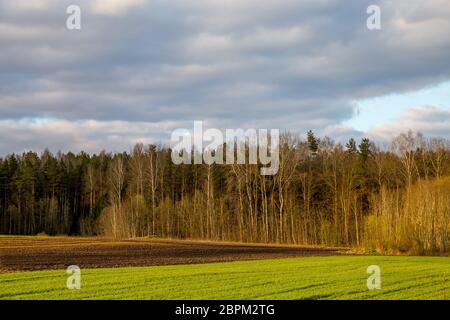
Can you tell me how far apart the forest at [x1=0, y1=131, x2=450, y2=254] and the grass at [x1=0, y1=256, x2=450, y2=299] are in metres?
30.2

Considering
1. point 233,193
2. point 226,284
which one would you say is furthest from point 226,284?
point 233,193

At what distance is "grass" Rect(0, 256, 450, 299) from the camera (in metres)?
19.1

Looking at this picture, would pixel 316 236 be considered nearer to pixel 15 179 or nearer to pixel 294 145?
pixel 294 145

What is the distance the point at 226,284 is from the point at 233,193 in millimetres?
64920

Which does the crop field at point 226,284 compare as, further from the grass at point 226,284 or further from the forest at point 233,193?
the forest at point 233,193

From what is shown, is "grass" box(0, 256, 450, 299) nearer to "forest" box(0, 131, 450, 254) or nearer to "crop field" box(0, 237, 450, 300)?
"crop field" box(0, 237, 450, 300)

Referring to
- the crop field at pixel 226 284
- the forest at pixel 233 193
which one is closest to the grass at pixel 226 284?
the crop field at pixel 226 284

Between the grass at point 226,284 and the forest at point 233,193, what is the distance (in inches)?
1190

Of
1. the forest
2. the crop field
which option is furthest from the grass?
the forest

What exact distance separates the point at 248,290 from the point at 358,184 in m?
61.8

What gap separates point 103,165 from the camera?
116m

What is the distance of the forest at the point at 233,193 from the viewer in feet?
257

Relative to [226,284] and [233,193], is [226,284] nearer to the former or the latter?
[226,284]
